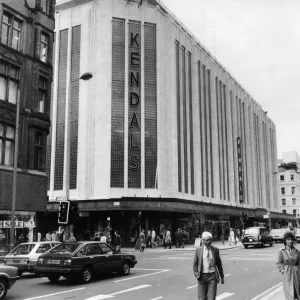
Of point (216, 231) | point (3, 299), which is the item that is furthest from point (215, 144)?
point (3, 299)

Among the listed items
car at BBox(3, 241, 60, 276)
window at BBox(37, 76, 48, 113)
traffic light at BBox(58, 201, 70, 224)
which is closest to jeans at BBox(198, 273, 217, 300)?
traffic light at BBox(58, 201, 70, 224)

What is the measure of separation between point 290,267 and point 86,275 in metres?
8.70

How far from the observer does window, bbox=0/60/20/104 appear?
85.5 feet

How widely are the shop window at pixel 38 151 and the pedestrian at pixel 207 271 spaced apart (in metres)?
20.8

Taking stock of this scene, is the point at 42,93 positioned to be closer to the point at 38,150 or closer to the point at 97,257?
the point at 38,150

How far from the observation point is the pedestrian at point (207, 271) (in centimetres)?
835

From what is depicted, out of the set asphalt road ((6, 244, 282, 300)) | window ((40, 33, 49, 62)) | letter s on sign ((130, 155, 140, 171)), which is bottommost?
asphalt road ((6, 244, 282, 300))

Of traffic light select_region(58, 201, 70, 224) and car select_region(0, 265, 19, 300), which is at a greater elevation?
traffic light select_region(58, 201, 70, 224)

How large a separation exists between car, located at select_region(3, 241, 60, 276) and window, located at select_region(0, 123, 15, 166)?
8597 mm

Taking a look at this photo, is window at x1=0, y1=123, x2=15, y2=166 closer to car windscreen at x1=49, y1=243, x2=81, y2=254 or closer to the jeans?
car windscreen at x1=49, y1=243, x2=81, y2=254

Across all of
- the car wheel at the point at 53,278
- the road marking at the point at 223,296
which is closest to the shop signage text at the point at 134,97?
the car wheel at the point at 53,278

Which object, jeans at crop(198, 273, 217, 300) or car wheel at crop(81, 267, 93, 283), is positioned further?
car wheel at crop(81, 267, 93, 283)

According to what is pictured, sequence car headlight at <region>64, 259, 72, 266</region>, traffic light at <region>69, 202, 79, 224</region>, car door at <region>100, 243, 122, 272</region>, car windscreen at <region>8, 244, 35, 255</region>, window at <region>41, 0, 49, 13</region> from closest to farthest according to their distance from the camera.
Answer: car headlight at <region>64, 259, 72, 266</region>, car door at <region>100, 243, 122, 272</region>, traffic light at <region>69, 202, 79, 224</region>, car windscreen at <region>8, 244, 35, 255</region>, window at <region>41, 0, 49, 13</region>

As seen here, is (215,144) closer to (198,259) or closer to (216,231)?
(216,231)
